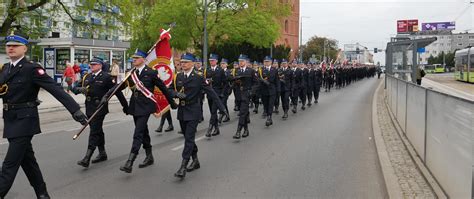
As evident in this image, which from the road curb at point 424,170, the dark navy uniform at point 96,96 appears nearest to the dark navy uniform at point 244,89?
the road curb at point 424,170

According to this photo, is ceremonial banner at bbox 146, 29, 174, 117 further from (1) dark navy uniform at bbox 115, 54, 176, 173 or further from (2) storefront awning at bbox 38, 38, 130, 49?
(2) storefront awning at bbox 38, 38, 130, 49

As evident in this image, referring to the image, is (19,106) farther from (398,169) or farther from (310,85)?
(310,85)

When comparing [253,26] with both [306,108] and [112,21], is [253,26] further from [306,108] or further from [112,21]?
[306,108]

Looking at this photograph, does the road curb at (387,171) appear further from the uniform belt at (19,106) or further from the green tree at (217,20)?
the green tree at (217,20)

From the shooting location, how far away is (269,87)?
13.2 m

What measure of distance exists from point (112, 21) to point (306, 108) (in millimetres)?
11147

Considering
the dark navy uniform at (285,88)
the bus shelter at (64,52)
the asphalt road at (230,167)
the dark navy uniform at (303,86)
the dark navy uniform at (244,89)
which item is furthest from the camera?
the bus shelter at (64,52)

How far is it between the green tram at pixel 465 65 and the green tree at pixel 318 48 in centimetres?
6553

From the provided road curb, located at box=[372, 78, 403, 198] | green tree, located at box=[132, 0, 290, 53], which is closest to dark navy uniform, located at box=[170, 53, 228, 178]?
road curb, located at box=[372, 78, 403, 198]

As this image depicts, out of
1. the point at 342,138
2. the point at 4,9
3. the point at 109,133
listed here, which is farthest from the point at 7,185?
the point at 4,9

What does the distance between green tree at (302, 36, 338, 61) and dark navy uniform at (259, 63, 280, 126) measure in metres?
98.5

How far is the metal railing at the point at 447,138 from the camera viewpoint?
4.66 m

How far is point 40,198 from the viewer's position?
5.32 metres

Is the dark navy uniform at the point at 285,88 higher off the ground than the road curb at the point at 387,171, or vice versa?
the dark navy uniform at the point at 285,88
